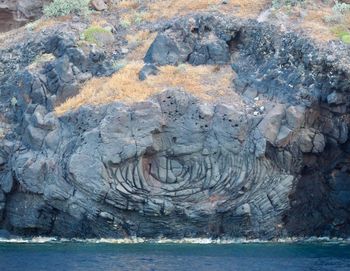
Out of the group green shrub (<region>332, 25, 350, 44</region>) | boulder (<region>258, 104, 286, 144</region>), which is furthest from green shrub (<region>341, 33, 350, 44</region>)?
boulder (<region>258, 104, 286, 144</region>)

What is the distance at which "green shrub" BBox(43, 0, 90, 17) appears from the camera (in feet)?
174

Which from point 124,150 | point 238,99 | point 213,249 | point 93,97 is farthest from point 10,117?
point 213,249

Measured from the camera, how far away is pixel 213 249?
121ft

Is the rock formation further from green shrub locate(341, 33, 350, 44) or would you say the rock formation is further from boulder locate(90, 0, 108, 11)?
green shrub locate(341, 33, 350, 44)

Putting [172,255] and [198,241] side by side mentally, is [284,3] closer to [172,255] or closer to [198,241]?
[198,241]

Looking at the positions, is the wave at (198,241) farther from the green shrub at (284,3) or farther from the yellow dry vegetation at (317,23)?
the green shrub at (284,3)

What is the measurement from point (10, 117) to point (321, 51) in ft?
54.6

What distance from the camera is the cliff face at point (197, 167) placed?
4044cm

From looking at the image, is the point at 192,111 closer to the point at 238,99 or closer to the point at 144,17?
the point at 238,99

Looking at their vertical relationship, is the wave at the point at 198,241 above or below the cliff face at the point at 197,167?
below

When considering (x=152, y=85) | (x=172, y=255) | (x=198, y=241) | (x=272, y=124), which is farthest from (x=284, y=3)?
(x=172, y=255)

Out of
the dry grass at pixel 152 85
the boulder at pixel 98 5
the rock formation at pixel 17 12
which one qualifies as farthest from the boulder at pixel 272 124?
the rock formation at pixel 17 12

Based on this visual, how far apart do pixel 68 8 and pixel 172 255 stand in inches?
921

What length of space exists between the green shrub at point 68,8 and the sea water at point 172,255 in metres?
17.1
